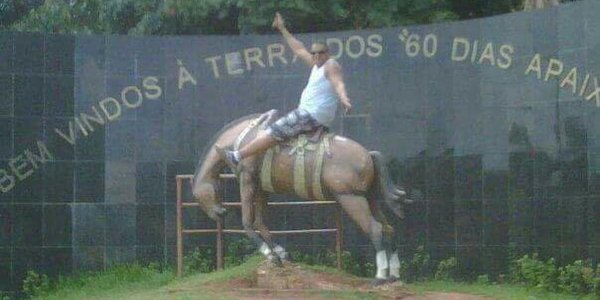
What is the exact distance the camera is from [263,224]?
41.0 feet

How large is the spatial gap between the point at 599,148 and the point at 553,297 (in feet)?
5.31

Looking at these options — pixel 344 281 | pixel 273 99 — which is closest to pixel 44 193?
pixel 273 99

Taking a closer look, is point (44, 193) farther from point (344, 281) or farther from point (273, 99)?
point (344, 281)

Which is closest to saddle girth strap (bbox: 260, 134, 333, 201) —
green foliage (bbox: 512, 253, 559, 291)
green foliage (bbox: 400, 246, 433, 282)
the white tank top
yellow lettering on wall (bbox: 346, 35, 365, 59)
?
the white tank top

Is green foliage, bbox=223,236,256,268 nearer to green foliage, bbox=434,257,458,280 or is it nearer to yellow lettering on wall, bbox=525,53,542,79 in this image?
green foliage, bbox=434,257,458,280

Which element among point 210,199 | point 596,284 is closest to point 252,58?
point 210,199

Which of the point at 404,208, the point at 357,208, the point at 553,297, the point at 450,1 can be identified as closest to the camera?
the point at 357,208

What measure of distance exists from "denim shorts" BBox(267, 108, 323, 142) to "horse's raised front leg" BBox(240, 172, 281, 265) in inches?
21.2

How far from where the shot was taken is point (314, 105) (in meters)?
11.9

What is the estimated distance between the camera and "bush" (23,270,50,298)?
46.8 feet

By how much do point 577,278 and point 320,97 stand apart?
3448 millimetres

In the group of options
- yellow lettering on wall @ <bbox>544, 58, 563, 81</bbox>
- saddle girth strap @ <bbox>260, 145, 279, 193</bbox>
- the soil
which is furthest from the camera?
yellow lettering on wall @ <bbox>544, 58, 563, 81</bbox>

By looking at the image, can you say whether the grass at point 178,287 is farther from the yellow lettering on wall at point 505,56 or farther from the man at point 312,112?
the yellow lettering on wall at point 505,56

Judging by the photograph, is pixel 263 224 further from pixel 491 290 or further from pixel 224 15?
pixel 224 15
